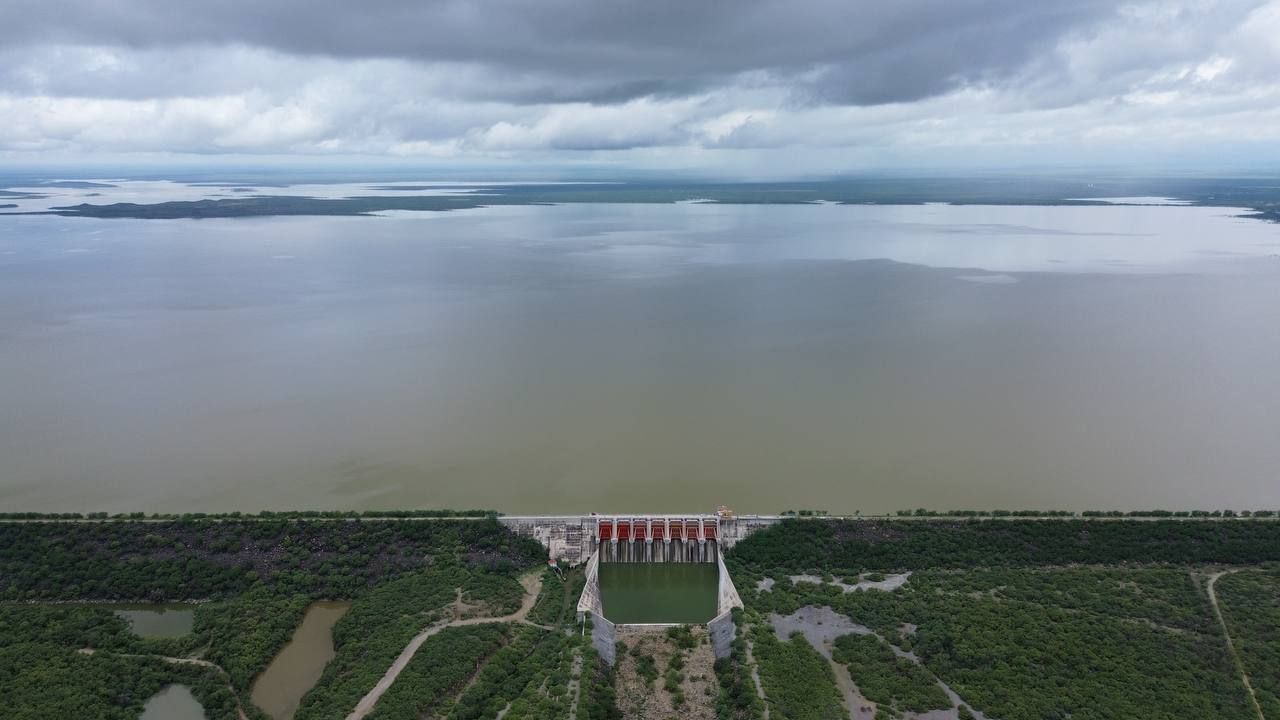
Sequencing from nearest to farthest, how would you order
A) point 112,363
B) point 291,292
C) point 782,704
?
1. point 782,704
2. point 112,363
3. point 291,292

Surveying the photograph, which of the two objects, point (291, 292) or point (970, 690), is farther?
point (291, 292)

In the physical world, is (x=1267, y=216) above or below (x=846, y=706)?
above

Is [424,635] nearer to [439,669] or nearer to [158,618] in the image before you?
[439,669]

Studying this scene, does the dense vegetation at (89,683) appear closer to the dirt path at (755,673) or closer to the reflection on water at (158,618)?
the reflection on water at (158,618)

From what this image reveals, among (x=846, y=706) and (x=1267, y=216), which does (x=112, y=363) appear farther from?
(x=1267, y=216)

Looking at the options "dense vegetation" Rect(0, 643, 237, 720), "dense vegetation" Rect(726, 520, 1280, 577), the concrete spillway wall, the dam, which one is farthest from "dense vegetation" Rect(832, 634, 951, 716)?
"dense vegetation" Rect(0, 643, 237, 720)

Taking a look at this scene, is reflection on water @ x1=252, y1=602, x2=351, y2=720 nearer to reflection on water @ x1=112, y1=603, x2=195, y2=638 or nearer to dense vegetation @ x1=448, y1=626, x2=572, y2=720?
reflection on water @ x1=112, y1=603, x2=195, y2=638

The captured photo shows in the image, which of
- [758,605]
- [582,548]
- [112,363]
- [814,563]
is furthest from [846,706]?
[112,363]
